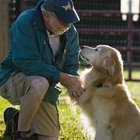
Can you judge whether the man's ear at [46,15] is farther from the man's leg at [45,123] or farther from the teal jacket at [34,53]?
the man's leg at [45,123]

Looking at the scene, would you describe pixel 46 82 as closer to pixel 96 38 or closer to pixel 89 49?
pixel 89 49

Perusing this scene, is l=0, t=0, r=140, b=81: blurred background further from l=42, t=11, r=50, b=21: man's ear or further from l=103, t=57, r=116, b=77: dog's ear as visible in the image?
l=42, t=11, r=50, b=21: man's ear

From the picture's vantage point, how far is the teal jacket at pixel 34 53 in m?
5.08

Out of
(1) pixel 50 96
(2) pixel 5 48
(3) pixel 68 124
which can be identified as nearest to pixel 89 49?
(1) pixel 50 96

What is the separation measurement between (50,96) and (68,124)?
3.63 feet

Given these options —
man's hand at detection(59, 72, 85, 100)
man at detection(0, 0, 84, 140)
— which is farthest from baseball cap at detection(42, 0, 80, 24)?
man's hand at detection(59, 72, 85, 100)

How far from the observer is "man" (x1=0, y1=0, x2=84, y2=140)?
5.06m

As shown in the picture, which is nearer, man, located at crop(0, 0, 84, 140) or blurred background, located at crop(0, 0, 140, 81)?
man, located at crop(0, 0, 84, 140)

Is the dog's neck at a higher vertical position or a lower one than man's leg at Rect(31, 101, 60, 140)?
higher

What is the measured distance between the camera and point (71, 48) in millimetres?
5488

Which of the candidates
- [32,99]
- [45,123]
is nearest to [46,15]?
[32,99]

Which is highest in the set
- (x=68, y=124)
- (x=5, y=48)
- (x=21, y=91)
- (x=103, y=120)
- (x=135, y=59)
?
(x=21, y=91)

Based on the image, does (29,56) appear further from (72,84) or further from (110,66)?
(110,66)

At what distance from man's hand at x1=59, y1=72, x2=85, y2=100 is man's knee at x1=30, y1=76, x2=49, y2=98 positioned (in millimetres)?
163
